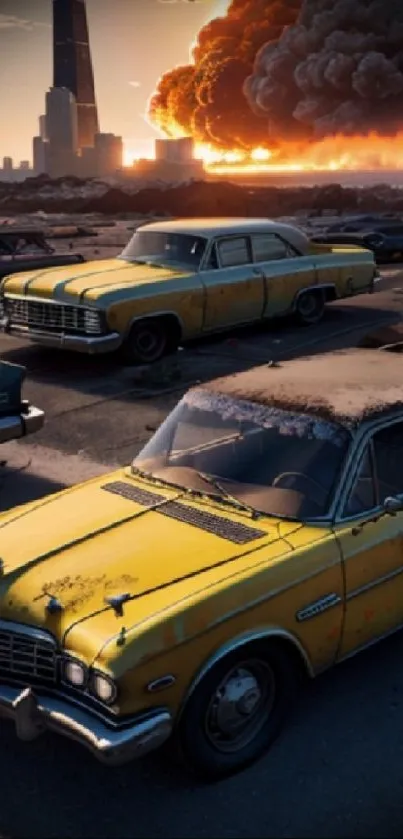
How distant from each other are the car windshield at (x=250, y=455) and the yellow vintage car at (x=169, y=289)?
5.76 m

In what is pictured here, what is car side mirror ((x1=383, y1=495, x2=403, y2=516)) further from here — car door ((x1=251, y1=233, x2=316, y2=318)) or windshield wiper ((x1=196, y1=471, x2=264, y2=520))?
car door ((x1=251, y1=233, x2=316, y2=318))

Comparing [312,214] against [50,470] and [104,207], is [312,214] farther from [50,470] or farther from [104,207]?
[50,470]

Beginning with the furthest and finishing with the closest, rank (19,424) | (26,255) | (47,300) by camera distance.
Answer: (26,255)
(47,300)
(19,424)

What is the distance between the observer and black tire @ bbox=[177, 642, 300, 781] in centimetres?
382

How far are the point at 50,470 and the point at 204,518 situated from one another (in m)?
3.85

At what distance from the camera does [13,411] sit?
7707 mm

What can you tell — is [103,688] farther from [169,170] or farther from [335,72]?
[169,170]

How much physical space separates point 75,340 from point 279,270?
10.9 ft

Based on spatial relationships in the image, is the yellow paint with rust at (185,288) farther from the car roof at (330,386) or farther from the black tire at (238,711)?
the black tire at (238,711)

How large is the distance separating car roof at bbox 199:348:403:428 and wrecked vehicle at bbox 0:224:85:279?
11067 mm

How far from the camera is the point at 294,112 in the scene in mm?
106188

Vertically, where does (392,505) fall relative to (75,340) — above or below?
above

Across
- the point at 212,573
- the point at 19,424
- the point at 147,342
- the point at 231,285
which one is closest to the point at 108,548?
the point at 212,573

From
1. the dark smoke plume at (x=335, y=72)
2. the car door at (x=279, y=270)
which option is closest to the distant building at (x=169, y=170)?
the dark smoke plume at (x=335, y=72)
